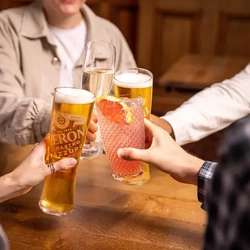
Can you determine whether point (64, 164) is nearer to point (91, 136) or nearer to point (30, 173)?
point (30, 173)

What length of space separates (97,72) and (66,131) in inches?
12.6

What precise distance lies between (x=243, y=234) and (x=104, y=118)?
627 mm

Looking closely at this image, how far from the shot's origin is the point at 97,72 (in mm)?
1339

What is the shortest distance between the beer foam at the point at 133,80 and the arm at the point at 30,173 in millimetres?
211

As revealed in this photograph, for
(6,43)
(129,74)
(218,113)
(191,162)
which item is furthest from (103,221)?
(6,43)

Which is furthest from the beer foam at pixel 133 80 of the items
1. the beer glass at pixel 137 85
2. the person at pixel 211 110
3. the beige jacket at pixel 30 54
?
the beige jacket at pixel 30 54

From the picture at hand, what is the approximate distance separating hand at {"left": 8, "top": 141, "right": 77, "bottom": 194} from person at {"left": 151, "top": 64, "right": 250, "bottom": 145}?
518 millimetres

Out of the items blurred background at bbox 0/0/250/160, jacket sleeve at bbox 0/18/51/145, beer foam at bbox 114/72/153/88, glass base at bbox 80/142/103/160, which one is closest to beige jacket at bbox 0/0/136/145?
jacket sleeve at bbox 0/18/51/145

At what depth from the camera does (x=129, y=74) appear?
1234 mm

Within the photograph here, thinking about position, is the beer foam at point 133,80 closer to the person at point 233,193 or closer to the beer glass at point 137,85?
the beer glass at point 137,85

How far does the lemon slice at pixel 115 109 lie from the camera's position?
108 centimetres

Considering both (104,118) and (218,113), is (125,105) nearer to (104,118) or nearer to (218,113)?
(104,118)

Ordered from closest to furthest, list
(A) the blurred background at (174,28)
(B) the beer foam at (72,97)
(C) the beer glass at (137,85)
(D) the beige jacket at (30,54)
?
(B) the beer foam at (72,97)
(C) the beer glass at (137,85)
(D) the beige jacket at (30,54)
(A) the blurred background at (174,28)

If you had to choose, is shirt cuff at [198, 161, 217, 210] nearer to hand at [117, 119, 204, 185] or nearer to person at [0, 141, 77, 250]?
hand at [117, 119, 204, 185]
